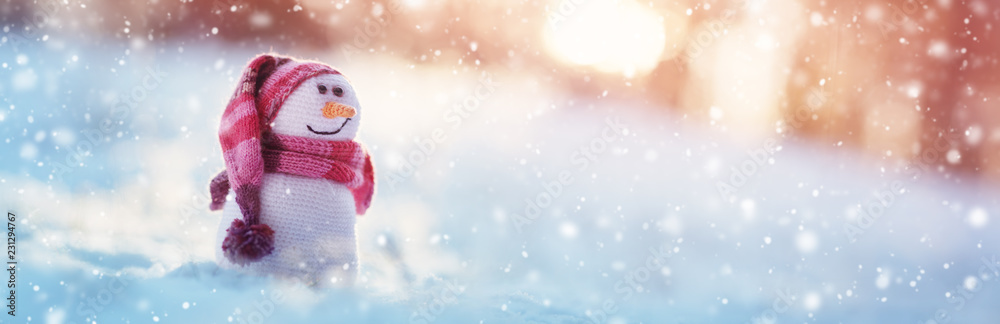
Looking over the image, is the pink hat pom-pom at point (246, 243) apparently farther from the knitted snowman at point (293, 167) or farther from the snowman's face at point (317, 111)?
the snowman's face at point (317, 111)

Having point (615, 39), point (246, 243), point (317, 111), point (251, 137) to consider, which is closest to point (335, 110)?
point (317, 111)

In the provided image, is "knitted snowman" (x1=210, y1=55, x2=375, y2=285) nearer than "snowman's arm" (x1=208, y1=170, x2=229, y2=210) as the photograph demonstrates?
Yes

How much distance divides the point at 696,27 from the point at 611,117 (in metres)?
0.33

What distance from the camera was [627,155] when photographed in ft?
5.97

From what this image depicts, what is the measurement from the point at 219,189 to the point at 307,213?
0.22 metres

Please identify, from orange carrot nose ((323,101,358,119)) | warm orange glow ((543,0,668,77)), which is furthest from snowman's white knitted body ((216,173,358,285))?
Result: warm orange glow ((543,0,668,77))

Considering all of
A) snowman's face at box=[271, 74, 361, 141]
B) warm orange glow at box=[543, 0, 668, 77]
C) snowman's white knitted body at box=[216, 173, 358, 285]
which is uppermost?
→ warm orange glow at box=[543, 0, 668, 77]

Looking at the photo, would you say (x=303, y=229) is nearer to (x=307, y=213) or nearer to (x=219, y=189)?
(x=307, y=213)

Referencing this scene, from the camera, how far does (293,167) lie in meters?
1.34

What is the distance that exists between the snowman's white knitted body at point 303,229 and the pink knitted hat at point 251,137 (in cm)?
3

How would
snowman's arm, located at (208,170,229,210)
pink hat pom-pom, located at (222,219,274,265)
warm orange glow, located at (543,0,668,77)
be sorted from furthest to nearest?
1. warm orange glow, located at (543,0,668,77)
2. snowman's arm, located at (208,170,229,210)
3. pink hat pom-pom, located at (222,219,274,265)

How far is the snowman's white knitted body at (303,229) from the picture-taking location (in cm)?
131

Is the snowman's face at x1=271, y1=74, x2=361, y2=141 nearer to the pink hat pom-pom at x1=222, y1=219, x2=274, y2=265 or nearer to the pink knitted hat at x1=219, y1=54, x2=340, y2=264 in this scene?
the pink knitted hat at x1=219, y1=54, x2=340, y2=264

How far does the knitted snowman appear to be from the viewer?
131cm
